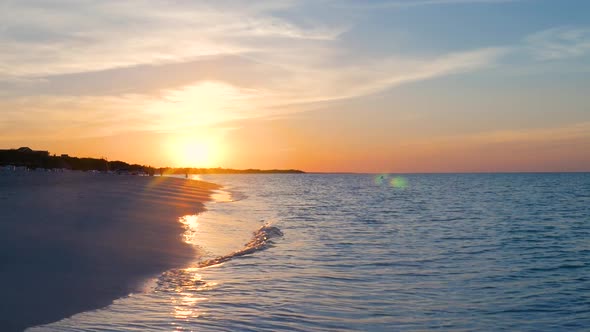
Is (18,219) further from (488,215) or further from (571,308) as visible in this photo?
(488,215)

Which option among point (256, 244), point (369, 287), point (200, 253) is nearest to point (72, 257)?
point (200, 253)

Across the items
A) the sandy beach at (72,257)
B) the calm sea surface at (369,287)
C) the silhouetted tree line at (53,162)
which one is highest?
the silhouetted tree line at (53,162)

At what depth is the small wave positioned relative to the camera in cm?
1789

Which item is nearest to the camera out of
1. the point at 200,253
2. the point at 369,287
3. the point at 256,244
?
the point at 369,287

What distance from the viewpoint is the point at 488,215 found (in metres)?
41.2

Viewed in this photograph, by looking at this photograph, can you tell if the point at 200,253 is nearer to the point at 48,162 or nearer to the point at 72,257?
the point at 72,257

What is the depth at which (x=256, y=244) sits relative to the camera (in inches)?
879

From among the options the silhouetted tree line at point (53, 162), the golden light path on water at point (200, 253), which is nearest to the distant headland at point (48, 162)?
the silhouetted tree line at point (53, 162)

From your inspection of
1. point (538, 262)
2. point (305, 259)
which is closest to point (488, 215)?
point (538, 262)

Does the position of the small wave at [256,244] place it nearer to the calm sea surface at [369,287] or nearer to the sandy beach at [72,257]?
the calm sea surface at [369,287]

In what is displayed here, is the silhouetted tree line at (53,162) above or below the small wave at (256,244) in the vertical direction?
above

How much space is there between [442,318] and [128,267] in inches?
357

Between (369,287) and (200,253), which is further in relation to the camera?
(200,253)

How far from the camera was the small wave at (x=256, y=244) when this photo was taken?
58.7ft
